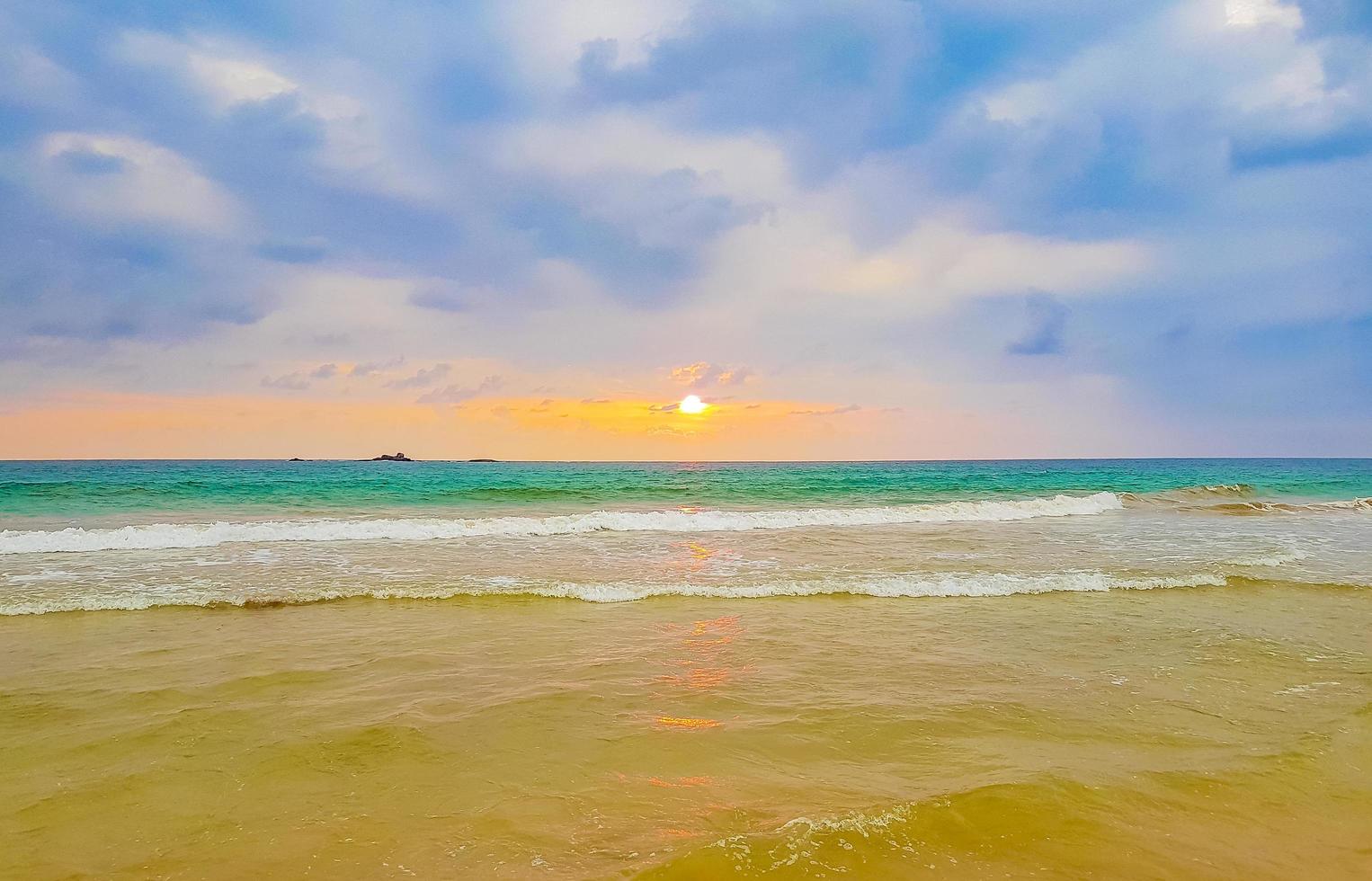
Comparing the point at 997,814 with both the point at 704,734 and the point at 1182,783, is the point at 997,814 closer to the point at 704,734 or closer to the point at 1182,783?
the point at 1182,783

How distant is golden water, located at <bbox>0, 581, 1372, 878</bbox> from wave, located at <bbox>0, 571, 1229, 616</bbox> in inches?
58.2

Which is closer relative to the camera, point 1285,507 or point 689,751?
point 689,751

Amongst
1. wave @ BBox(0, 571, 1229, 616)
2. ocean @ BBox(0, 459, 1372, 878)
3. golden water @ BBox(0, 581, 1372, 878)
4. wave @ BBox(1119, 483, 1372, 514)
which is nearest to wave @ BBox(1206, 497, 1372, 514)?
wave @ BBox(1119, 483, 1372, 514)

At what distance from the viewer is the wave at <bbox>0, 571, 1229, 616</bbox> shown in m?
10.5

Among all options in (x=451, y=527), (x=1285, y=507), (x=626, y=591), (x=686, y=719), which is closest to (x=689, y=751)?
(x=686, y=719)

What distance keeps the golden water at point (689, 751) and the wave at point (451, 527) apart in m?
9.52

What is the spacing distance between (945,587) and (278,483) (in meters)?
47.9

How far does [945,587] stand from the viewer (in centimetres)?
1159

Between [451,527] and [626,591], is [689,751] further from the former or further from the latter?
[451,527]

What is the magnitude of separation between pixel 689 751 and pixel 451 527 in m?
16.7

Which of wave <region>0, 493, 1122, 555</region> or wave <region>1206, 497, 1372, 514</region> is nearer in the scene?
wave <region>0, 493, 1122, 555</region>

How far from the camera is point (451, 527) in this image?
20266 mm

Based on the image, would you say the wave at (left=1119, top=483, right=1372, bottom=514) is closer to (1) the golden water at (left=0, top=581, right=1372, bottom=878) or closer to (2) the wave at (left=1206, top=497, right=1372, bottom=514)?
(2) the wave at (left=1206, top=497, right=1372, bottom=514)

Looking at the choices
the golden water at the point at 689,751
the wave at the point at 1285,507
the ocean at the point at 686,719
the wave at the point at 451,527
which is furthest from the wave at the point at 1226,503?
the golden water at the point at 689,751
